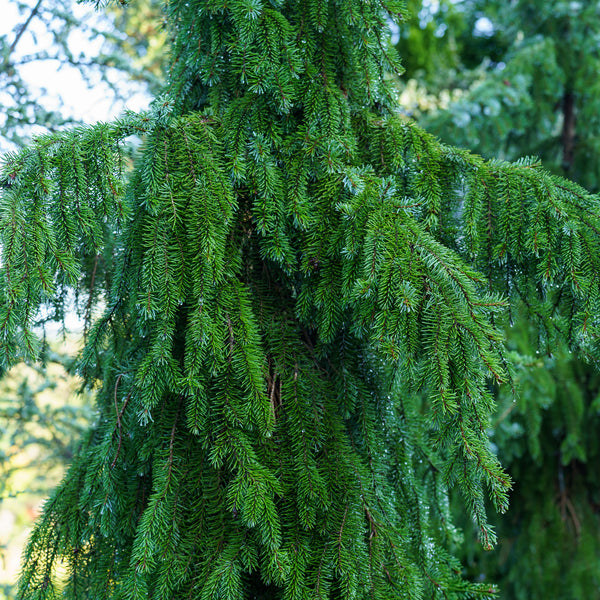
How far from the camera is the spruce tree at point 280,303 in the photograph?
3.89 ft

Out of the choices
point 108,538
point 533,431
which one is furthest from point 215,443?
point 533,431

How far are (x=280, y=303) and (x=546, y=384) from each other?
8.06 feet

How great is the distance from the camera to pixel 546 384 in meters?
3.32

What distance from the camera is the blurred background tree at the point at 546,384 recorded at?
141 inches

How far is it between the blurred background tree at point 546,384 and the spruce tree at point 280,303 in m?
2.14

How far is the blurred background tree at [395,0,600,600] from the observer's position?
11.7 feet

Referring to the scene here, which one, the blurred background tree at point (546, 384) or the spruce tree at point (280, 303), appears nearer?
the spruce tree at point (280, 303)

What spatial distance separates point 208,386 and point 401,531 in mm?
660

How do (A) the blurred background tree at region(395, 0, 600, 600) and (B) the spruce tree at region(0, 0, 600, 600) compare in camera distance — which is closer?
(B) the spruce tree at region(0, 0, 600, 600)

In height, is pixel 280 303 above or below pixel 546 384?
below

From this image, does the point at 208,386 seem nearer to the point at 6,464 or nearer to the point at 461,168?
the point at 461,168

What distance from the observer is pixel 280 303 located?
5.03 feet

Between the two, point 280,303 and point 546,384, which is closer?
point 280,303

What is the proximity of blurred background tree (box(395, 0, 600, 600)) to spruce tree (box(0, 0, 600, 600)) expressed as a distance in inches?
84.1
